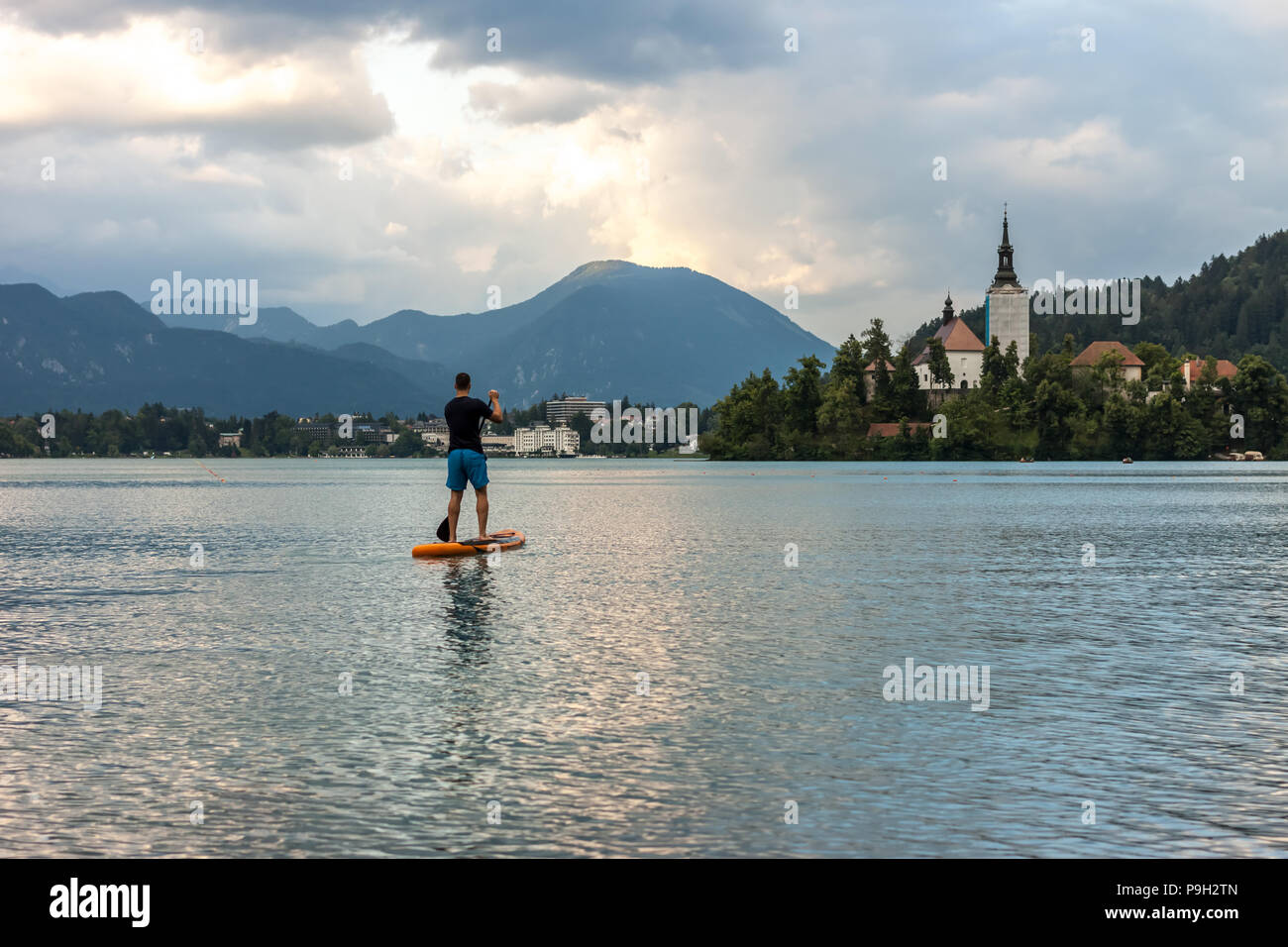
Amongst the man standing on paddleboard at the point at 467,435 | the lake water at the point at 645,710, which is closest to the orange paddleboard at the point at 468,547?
the lake water at the point at 645,710

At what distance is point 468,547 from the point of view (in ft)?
107

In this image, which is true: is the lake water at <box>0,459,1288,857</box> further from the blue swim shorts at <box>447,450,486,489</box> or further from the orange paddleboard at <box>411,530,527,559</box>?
the blue swim shorts at <box>447,450,486,489</box>

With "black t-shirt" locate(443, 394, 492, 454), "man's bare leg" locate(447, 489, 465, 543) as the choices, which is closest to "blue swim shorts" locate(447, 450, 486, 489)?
"black t-shirt" locate(443, 394, 492, 454)

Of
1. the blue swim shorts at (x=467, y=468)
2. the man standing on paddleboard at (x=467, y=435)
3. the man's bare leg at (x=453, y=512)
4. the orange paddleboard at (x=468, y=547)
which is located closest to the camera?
the man standing on paddleboard at (x=467, y=435)

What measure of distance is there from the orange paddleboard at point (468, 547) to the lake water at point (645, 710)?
3.13ft

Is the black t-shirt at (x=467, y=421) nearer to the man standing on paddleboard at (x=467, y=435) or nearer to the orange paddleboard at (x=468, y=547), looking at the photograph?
the man standing on paddleboard at (x=467, y=435)

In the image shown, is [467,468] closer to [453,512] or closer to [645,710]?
[453,512]

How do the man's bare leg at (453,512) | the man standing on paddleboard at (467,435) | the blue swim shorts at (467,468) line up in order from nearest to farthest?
1. the man standing on paddleboard at (467,435)
2. the blue swim shorts at (467,468)
3. the man's bare leg at (453,512)

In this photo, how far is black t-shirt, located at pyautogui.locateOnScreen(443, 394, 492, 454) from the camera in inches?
1134

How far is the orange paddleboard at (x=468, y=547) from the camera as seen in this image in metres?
32.1
